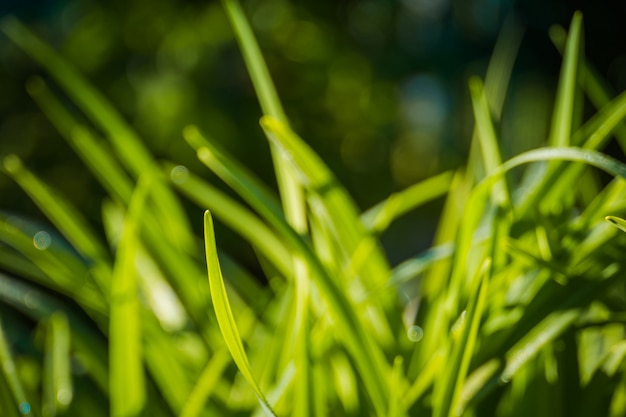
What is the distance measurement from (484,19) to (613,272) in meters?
1.90

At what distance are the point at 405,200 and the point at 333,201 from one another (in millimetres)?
106

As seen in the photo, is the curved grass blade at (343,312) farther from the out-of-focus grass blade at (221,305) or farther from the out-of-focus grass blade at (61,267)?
the out-of-focus grass blade at (61,267)

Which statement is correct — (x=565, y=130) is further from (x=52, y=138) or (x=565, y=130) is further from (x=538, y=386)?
(x=52, y=138)

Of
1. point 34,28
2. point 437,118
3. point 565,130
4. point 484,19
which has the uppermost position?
point 34,28

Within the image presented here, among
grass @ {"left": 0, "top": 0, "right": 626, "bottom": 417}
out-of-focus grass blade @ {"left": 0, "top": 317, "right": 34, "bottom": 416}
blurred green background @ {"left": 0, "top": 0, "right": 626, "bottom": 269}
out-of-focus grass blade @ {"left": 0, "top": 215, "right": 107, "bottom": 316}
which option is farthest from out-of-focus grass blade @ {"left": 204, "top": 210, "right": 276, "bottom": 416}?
blurred green background @ {"left": 0, "top": 0, "right": 626, "bottom": 269}

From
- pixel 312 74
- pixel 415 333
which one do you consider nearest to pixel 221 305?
pixel 415 333

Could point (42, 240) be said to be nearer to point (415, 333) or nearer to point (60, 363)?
point (60, 363)

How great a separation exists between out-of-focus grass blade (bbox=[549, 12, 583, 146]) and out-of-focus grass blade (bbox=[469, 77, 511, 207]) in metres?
0.03

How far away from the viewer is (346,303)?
1.10 ft

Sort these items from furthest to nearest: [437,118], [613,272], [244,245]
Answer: [437,118]
[244,245]
[613,272]

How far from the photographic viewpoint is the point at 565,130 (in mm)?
393

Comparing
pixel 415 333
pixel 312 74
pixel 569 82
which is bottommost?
pixel 415 333

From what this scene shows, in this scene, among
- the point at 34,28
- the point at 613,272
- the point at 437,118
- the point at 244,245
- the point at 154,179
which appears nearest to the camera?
the point at 613,272

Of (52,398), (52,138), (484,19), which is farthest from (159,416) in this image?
(484,19)
